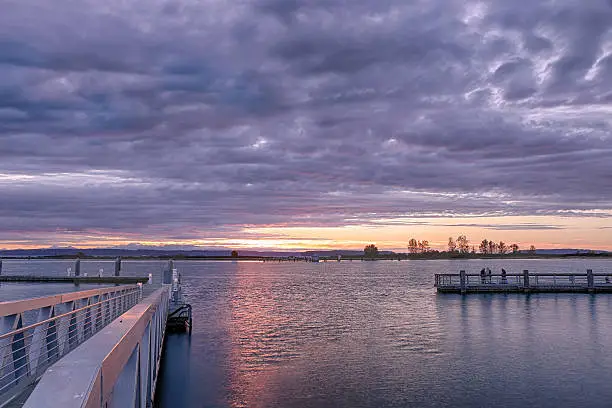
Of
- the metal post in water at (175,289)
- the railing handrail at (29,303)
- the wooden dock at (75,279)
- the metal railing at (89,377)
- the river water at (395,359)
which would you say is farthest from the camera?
the wooden dock at (75,279)

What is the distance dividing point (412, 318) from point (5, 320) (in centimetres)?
3313

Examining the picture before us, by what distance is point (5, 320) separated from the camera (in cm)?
938

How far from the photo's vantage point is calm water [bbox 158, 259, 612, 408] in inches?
736

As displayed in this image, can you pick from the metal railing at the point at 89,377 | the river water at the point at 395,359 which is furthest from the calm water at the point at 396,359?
the metal railing at the point at 89,377

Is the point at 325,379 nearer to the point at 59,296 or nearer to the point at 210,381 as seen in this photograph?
the point at 210,381

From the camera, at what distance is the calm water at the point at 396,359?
18688mm

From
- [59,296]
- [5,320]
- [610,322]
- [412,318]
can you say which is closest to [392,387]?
[59,296]

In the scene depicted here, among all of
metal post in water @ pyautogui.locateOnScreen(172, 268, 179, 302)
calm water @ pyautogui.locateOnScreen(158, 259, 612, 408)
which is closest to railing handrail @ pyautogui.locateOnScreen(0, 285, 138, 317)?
calm water @ pyautogui.locateOnScreen(158, 259, 612, 408)

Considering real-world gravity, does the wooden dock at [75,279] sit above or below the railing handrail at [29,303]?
below

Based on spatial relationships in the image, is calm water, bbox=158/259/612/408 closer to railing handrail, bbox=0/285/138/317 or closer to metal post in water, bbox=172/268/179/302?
metal post in water, bbox=172/268/179/302

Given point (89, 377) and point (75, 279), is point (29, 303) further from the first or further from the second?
point (75, 279)

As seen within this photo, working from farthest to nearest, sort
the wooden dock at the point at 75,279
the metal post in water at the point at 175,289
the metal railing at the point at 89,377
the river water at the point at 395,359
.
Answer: the wooden dock at the point at 75,279 → the metal post in water at the point at 175,289 → the river water at the point at 395,359 → the metal railing at the point at 89,377

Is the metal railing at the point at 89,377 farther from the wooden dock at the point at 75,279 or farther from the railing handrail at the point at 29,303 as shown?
the wooden dock at the point at 75,279

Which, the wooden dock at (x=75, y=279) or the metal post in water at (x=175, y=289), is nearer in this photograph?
the metal post in water at (x=175, y=289)
